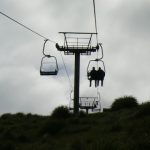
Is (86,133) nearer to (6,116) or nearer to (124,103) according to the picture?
(124,103)

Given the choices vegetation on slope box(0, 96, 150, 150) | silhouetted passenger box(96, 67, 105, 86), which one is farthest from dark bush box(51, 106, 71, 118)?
silhouetted passenger box(96, 67, 105, 86)

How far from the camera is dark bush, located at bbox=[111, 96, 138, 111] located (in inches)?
1630

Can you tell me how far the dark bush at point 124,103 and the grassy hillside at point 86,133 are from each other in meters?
1.16

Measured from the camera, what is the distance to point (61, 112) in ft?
140

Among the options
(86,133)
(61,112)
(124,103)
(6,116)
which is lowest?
(86,133)

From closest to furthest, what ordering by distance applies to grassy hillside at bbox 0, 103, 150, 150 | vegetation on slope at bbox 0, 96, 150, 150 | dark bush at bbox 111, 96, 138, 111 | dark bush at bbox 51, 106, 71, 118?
grassy hillside at bbox 0, 103, 150, 150 < vegetation on slope at bbox 0, 96, 150, 150 < dark bush at bbox 111, 96, 138, 111 < dark bush at bbox 51, 106, 71, 118

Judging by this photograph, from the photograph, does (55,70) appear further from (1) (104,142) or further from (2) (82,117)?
(2) (82,117)

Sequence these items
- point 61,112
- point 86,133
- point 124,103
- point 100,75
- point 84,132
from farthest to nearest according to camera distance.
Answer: point 61,112 → point 124,103 → point 84,132 → point 86,133 → point 100,75

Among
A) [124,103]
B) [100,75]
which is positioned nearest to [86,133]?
[100,75]

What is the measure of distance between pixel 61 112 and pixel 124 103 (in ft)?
15.4

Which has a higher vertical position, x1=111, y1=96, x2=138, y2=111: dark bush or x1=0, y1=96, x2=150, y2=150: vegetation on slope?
x1=111, y1=96, x2=138, y2=111: dark bush

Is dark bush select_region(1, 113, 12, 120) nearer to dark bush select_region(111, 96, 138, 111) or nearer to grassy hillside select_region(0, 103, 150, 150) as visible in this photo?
grassy hillside select_region(0, 103, 150, 150)

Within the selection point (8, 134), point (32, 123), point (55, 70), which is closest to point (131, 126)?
point (55, 70)

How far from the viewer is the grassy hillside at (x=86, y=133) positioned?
1013 inches
